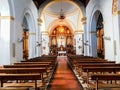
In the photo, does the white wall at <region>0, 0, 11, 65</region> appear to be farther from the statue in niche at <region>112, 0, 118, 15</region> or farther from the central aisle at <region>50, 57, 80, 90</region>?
the statue in niche at <region>112, 0, 118, 15</region>

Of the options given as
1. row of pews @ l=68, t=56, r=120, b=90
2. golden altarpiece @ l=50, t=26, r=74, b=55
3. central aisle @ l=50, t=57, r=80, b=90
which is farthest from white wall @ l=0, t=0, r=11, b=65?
golden altarpiece @ l=50, t=26, r=74, b=55

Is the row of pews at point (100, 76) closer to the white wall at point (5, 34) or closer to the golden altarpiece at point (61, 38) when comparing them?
the white wall at point (5, 34)

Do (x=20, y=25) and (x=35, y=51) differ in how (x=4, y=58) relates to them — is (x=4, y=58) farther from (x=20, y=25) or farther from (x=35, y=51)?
(x=35, y=51)

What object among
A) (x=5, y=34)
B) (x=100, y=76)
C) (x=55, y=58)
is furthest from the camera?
(x=55, y=58)

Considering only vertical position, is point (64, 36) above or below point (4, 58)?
above

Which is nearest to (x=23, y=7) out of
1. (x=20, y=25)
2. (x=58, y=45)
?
(x=20, y=25)

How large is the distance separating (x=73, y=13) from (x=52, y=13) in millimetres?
2715

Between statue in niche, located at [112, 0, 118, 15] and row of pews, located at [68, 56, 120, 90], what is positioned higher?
statue in niche, located at [112, 0, 118, 15]

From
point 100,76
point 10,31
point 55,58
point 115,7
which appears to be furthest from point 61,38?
point 100,76

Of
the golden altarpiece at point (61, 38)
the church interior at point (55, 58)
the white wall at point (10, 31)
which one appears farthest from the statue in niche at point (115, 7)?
the golden altarpiece at point (61, 38)

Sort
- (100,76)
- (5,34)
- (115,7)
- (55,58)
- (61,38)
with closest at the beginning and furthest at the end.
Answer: (100,76), (115,7), (5,34), (55,58), (61,38)

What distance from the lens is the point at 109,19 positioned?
35.8 feet

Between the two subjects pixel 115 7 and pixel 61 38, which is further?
pixel 61 38

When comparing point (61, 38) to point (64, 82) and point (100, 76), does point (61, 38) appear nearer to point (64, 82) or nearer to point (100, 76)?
point (64, 82)
